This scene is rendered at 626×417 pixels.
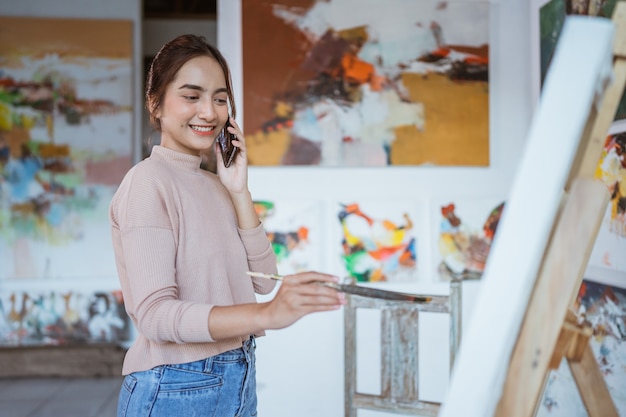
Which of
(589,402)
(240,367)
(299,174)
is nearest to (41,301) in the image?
(299,174)

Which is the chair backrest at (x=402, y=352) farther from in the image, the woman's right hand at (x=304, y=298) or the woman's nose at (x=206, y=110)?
the woman's right hand at (x=304, y=298)

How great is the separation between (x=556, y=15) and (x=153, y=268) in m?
2.23

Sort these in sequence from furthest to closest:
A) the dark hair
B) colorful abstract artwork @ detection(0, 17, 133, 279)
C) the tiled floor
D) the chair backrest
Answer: colorful abstract artwork @ detection(0, 17, 133, 279), the tiled floor, the chair backrest, the dark hair

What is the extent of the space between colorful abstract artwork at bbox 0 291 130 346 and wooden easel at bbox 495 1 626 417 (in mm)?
4026

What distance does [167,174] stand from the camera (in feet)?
4.27

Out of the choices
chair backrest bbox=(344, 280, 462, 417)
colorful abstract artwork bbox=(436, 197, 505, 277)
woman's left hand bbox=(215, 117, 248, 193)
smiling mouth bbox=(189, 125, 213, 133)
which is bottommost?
chair backrest bbox=(344, 280, 462, 417)

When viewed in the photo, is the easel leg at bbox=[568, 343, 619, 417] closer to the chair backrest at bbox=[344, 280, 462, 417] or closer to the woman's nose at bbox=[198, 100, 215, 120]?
the woman's nose at bbox=[198, 100, 215, 120]

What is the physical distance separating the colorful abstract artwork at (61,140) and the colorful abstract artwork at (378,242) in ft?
7.01

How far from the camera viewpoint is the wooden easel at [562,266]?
2.79 feet

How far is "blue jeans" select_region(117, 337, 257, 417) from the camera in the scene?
124 cm

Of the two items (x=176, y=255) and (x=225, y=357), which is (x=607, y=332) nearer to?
(x=225, y=357)

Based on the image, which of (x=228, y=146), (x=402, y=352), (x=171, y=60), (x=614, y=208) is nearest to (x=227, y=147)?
Answer: (x=228, y=146)

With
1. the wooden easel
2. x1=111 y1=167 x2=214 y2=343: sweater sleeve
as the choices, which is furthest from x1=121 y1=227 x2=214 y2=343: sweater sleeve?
the wooden easel

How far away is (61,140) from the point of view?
4.45m
